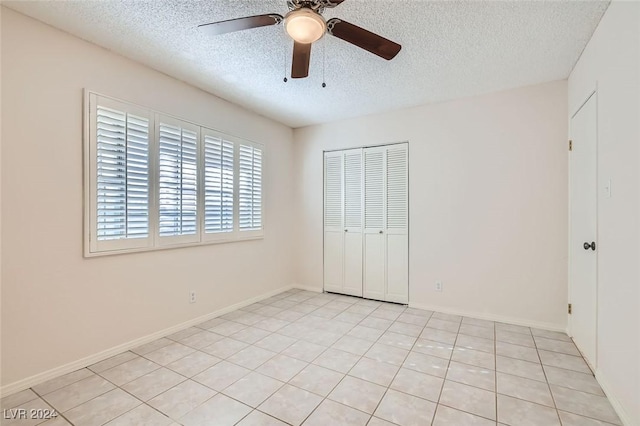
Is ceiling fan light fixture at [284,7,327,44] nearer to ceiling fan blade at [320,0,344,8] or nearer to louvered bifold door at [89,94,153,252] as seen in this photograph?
ceiling fan blade at [320,0,344,8]

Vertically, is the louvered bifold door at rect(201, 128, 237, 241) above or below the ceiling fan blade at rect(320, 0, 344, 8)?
below

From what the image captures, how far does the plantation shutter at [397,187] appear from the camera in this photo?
13.0ft

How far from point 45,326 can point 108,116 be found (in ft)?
5.61

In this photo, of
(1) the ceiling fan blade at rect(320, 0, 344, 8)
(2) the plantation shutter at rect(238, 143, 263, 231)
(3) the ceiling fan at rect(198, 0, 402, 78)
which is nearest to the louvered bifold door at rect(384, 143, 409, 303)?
A: (2) the plantation shutter at rect(238, 143, 263, 231)

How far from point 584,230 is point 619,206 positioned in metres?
0.85

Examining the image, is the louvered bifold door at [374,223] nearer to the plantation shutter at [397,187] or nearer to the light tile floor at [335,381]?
the plantation shutter at [397,187]

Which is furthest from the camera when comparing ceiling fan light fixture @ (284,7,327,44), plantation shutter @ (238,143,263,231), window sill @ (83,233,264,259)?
plantation shutter @ (238,143,263,231)

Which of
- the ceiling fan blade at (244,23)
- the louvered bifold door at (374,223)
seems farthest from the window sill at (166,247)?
the ceiling fan blade at (244,23)

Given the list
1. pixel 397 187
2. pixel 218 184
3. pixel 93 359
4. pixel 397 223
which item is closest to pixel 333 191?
pixel 397 187

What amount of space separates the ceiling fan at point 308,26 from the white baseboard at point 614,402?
254 centimetres

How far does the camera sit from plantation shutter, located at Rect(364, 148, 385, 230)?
415 cm

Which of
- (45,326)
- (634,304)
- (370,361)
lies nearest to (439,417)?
(370,361)

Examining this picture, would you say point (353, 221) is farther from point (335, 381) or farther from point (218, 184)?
point (335, 381)

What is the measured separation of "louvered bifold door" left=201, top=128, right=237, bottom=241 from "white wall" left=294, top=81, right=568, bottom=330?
1.97m
